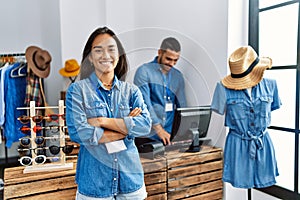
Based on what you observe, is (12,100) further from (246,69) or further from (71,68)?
(246,69)

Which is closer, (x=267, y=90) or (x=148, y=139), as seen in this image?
(x=148, y=139)

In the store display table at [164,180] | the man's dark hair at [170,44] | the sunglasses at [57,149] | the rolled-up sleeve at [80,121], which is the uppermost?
the man's dark hair at [170,44]

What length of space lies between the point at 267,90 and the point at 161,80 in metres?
0.84

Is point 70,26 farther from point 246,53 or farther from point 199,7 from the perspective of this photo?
point 246,53

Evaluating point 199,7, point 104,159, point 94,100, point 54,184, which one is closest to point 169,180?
point 54,184

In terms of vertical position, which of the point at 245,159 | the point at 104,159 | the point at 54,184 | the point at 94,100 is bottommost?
the point at 54,184

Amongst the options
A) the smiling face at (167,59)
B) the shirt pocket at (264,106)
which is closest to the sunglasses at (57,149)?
the smiling face at (167,59)

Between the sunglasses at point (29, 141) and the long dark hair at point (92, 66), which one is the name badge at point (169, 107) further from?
the sunglasses at point (29, 141)

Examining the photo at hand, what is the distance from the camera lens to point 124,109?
1.07 m

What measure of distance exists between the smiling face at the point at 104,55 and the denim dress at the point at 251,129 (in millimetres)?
774

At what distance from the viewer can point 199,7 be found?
2.03 m

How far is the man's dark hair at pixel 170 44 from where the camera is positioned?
111cm

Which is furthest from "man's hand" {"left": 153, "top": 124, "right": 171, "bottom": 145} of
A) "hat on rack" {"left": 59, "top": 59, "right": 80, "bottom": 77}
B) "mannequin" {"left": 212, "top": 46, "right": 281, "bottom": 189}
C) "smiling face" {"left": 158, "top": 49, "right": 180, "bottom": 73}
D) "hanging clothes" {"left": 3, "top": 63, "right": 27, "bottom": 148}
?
"hanging clothes" {"left": 3, "top": 63, "right": 27, "bottom": 148}

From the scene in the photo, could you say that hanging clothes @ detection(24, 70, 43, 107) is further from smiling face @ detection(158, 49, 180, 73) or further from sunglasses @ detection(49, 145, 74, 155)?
A: smiling face @ detection(158, 49, 180, 73)
